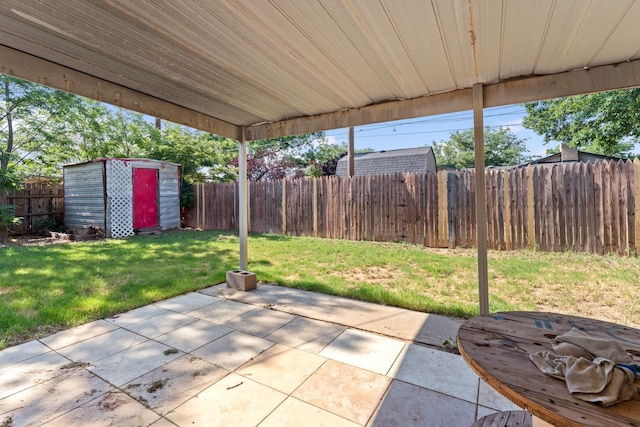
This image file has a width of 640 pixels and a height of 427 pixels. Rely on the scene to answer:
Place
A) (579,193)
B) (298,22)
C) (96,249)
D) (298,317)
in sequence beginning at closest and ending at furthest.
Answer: (298,22), (298,317), (579,193), (96,249)

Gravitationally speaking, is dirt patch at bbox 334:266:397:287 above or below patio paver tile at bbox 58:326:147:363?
above

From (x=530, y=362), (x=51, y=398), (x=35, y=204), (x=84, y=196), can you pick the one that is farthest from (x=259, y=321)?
(x=35, y=204)

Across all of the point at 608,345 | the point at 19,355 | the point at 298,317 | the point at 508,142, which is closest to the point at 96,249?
the point at 19,355

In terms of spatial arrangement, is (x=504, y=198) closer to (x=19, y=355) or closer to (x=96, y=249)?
(x=19, y=355)

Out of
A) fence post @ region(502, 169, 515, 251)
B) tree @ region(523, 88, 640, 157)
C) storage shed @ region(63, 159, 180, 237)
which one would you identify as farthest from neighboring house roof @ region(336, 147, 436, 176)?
storage shed @ region(63, 159, 180, 237)

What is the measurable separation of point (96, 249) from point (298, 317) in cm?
563

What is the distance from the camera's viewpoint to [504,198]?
543cm

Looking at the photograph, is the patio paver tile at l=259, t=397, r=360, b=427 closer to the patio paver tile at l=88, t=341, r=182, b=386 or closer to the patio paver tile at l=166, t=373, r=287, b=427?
the patio paver tile at l=166, t=373, r=287, b=427

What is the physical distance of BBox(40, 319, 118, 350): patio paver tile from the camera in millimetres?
2490

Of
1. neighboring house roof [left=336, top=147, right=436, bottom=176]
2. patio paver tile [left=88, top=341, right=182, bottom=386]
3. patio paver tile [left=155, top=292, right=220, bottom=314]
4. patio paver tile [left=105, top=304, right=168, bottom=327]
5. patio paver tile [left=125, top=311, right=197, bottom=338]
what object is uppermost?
neighboring house roof [left=336, top=147, right=436, bottom=176]

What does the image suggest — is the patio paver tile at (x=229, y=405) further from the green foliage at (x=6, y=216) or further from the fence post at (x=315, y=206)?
the green foliage at (x=6, y=216)

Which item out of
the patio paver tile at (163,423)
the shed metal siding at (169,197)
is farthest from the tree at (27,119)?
the patio paver tile at (163,423)

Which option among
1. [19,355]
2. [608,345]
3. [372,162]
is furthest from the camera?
[372,162]

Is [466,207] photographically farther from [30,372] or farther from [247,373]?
[30,372]
